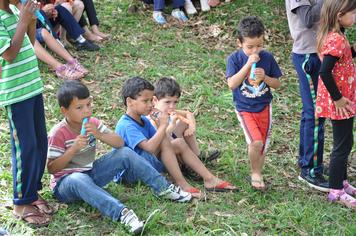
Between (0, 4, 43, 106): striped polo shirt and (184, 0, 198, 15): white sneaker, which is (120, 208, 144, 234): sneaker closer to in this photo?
(0, 4, 43, 106): striped polo shirt

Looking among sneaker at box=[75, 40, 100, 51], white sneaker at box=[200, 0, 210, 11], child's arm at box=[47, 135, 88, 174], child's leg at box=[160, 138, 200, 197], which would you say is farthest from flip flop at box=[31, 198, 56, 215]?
white sneaker at box=[200, 0, 210, 11]

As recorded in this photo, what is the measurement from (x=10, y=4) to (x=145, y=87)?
1.12 meters

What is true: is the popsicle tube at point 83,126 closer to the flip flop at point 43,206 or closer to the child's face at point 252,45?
the flip flop at point 43,206

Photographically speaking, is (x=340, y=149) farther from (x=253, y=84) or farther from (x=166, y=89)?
(x=166, y=89)

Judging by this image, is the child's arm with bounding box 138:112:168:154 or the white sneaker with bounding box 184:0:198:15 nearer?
the child's arm with bounding box 138:112:168:154

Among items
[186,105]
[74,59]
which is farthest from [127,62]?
[186,105]

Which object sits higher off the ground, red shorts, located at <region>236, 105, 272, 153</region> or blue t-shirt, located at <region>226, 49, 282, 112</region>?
blue t-shirt, located at <region>226, 49, 282, 112</region>

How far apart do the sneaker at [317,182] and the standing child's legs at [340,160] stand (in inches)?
5.8

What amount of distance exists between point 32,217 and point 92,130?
678 mm

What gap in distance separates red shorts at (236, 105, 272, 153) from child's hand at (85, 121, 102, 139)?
3.64ft

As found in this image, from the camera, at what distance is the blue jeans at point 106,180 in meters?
3.54

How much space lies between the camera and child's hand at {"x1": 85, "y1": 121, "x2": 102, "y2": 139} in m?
3.59

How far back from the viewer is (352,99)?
387 centimetres

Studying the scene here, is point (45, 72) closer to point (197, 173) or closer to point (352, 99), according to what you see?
point (197, 173)
